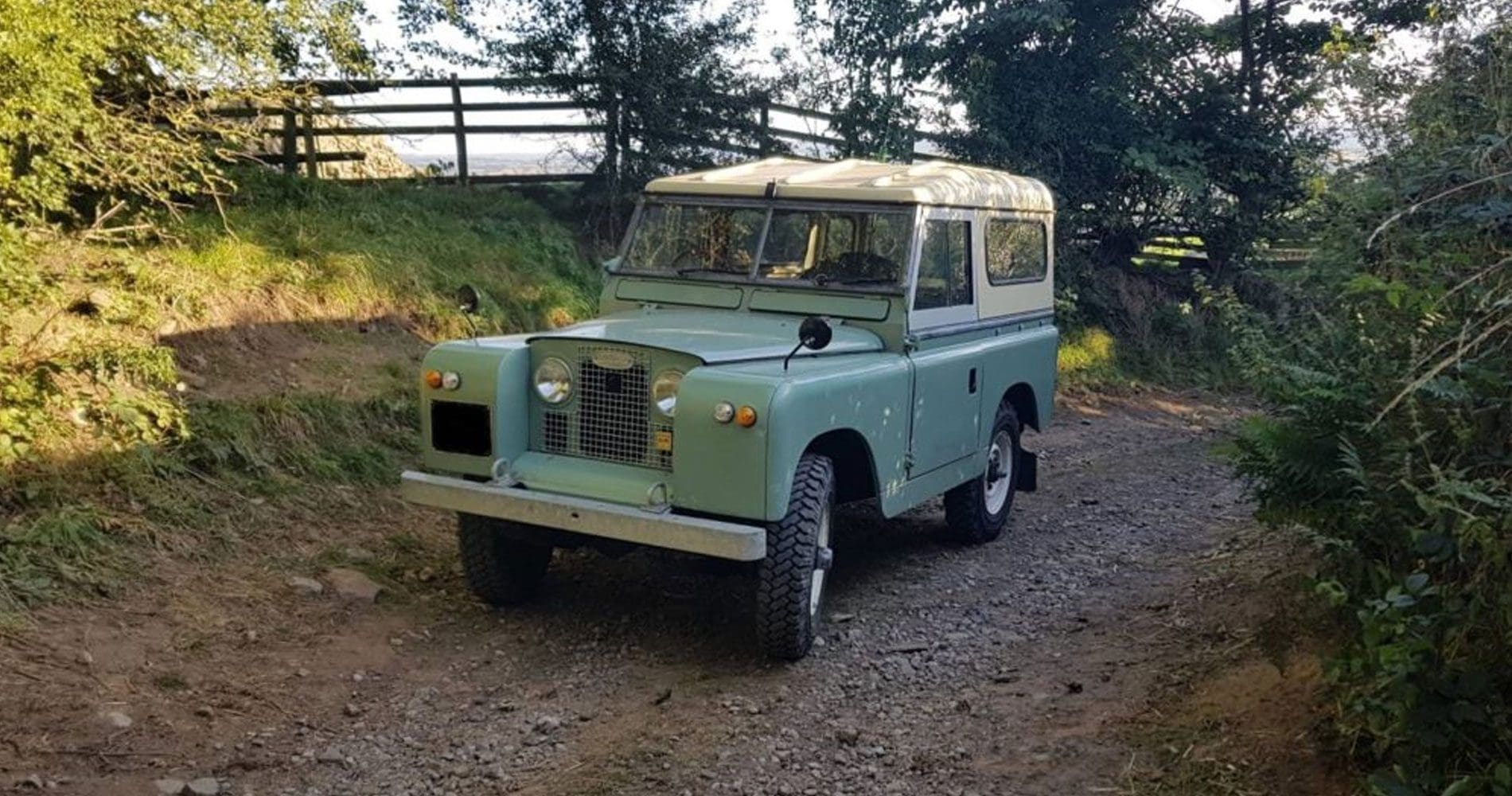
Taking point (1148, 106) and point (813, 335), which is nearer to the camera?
point (813, 335)

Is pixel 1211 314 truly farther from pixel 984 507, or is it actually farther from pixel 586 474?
pixel 586 474

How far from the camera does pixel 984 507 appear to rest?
7617 mm

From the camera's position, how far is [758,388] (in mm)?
5059

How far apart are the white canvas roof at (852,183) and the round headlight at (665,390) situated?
5.57ft

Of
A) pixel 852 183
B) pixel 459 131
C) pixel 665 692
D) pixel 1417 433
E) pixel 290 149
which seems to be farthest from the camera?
pixel 459 131

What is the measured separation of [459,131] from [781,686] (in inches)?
367

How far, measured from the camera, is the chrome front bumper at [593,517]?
4.98 metres

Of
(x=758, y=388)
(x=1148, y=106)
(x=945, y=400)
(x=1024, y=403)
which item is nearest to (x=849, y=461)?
(x=945, y=400)

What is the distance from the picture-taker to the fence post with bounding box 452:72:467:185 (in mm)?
12898

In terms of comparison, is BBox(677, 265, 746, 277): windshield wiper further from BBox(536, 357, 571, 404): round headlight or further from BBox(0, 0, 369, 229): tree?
BBox(0, 0, 369, 229): tree

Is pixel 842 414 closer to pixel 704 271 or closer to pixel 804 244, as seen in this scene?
pixel 804 244

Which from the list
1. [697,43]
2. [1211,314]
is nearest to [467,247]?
[697,43]

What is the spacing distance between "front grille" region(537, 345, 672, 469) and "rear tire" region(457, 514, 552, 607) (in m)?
0.54

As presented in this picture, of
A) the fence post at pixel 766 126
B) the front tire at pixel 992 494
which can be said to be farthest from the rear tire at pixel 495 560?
the fence post at pixel 766 126
